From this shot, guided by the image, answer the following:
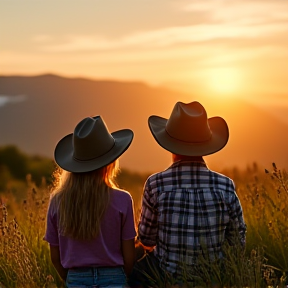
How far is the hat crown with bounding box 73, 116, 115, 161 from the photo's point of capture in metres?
5.23

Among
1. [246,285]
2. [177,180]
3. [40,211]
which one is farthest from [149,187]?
[40,211]

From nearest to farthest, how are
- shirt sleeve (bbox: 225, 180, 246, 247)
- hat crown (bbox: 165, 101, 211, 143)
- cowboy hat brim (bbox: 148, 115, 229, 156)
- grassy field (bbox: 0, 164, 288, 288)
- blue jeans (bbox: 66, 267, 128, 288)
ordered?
grassy field (bbox: 0, 164, 288, 288)
blue jeans (bbox: 66, 267, 128, 288)
shirt sleeve (bbox: 225, 180, 246, 247)
cowboy hat brim (bbox: 148, 115, 229, 156)
hat crown (bbox: 165, 101, 211, 143)

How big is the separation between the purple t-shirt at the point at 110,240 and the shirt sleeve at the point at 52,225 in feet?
0.44

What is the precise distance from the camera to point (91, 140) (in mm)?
5238

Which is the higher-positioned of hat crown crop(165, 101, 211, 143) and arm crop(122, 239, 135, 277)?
hat crown crop(165, 101, 211, 143)

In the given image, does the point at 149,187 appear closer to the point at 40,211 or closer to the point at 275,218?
the point at 275,218

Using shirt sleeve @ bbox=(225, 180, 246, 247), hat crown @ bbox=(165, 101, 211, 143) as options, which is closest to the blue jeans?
shirt sleeve @ bbox=(225, 180, 246, 247)

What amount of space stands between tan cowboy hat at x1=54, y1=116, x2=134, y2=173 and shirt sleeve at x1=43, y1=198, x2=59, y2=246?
29 cm

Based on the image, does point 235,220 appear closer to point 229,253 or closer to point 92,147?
point 229,253

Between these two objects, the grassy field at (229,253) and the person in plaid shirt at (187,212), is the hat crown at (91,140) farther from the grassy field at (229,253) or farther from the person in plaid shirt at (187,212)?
the grassy field at (229,253)

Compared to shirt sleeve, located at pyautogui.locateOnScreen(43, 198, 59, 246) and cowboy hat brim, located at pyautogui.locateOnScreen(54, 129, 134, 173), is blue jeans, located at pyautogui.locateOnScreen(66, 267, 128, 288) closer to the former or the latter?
shirt sleeve, located at pyautogui.locateOnScreen(43, 198, 59, 246)

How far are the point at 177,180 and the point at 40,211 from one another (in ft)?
7.60

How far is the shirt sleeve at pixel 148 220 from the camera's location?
17.1 feet

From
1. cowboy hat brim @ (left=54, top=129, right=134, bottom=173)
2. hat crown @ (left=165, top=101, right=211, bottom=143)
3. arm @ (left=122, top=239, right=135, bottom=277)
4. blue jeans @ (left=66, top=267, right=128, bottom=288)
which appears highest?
hat crown @ (left=165, top=101, right=211, bottom=143)
